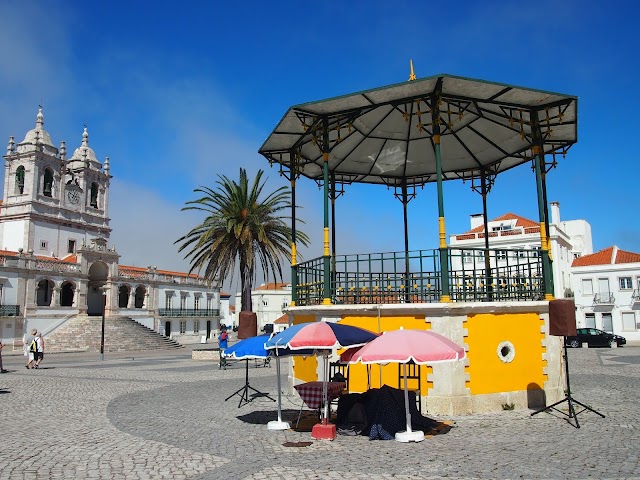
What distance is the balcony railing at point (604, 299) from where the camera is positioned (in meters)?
54.7

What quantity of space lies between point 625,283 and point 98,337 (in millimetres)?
53409

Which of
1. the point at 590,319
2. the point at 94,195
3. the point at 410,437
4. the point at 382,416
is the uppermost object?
the point at 94,195

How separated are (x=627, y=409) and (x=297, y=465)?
27.7 ft

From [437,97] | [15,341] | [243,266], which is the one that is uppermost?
[437,97]

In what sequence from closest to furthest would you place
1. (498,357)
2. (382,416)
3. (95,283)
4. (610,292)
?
(382,416) → (498,357) → (610,292) → (95,283)

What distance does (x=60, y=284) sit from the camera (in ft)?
184

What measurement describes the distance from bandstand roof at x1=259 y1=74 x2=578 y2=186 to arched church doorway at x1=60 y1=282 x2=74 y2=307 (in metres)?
50.0

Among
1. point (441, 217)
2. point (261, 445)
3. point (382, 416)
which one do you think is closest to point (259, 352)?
point (261, 445)

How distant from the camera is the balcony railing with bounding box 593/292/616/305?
5472 cm

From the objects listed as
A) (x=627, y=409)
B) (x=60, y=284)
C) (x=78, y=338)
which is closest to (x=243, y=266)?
(x=627, y=409)

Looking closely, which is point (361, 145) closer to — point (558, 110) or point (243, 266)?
point (558, 110)

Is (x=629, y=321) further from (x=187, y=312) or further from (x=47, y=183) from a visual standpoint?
(x=47, y=183)

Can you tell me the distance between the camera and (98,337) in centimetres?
5294

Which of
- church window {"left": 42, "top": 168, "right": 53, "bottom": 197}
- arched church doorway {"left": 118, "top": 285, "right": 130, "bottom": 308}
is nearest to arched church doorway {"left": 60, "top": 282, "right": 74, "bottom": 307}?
arched church doorway {"left": 118, "top": 285, "right": 130, "bottom": 308}
